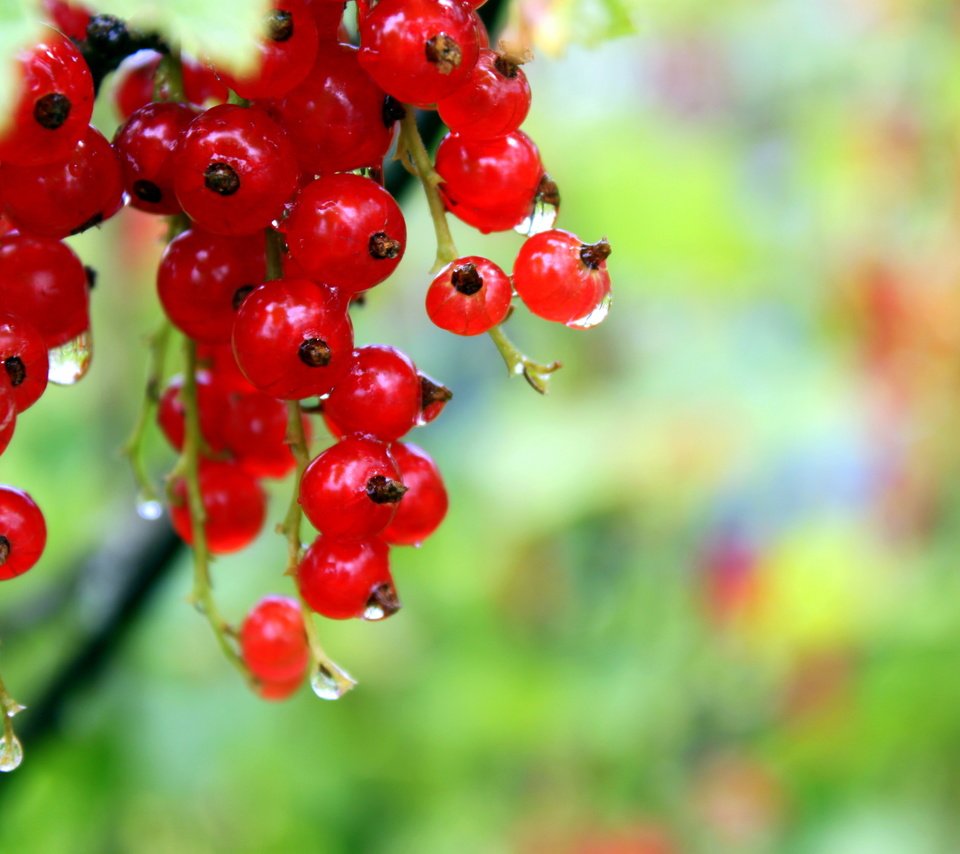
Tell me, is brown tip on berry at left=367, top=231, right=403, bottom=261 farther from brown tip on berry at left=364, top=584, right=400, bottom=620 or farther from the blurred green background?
the blurred green background

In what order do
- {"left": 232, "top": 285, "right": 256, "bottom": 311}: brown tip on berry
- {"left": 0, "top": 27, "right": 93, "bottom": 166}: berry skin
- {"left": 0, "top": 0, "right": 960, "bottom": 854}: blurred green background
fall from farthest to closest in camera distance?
{"left": 0, "top": 0, "right": 960, "bottom": 854}: blurred green background
{"left": 232, "top": 285, "right": 256, "bottom": 311}: brown tip on berry
{"left": 0, "top": 27, "right": 93, "bottom": 166}: berry skin

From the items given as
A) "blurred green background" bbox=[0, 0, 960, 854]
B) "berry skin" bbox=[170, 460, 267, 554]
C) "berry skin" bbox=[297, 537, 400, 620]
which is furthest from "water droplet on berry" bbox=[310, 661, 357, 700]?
"blurred green background" bbox=[0, 0, 960, 854]

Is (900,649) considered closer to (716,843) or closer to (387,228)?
(716,843)

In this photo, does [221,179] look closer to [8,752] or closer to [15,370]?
[15,370]

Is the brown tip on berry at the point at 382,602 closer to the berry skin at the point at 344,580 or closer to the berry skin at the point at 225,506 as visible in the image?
the berry skin at the point at 344,580

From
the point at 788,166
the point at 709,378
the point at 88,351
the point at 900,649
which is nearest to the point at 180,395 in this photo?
the point at 88,351

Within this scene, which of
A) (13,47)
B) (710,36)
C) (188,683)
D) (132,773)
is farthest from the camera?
(710,36)
